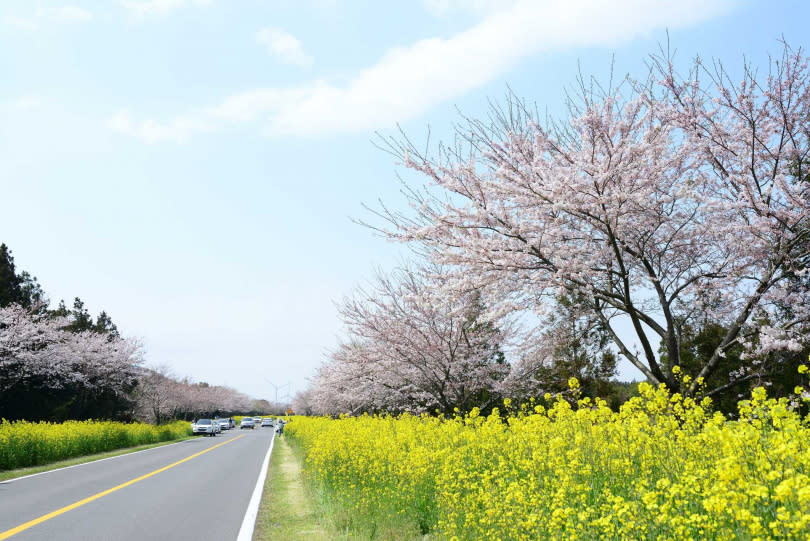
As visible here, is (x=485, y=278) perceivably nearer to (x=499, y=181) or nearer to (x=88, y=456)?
(x=499, y=181)

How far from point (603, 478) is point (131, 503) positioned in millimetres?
8159

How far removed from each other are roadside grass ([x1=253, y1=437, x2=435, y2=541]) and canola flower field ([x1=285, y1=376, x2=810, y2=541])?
70 millimetres

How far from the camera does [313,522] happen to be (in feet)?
26.8

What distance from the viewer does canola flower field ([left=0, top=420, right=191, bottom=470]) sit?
16641mm

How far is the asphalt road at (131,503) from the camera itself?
7.34 meters

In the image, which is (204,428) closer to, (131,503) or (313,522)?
(131,503)

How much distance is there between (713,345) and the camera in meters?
22.5

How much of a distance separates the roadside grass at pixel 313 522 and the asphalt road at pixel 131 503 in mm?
437

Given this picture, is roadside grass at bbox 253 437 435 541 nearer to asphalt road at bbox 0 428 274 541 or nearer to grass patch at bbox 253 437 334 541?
grass patch at bbox 253 437 334 541

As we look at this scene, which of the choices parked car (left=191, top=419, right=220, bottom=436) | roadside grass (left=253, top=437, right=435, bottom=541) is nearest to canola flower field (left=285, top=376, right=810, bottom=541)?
roadside grass (left=253, top=437, right=435, bottom=541)

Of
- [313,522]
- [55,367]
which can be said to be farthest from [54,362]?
[313,522]

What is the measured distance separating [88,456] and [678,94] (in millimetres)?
21938

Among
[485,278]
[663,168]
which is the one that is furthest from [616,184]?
[485,278]

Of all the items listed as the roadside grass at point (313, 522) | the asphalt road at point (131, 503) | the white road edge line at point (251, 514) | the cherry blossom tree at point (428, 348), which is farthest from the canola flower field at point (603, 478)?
the cherry blossom tree at point (428, 348)
